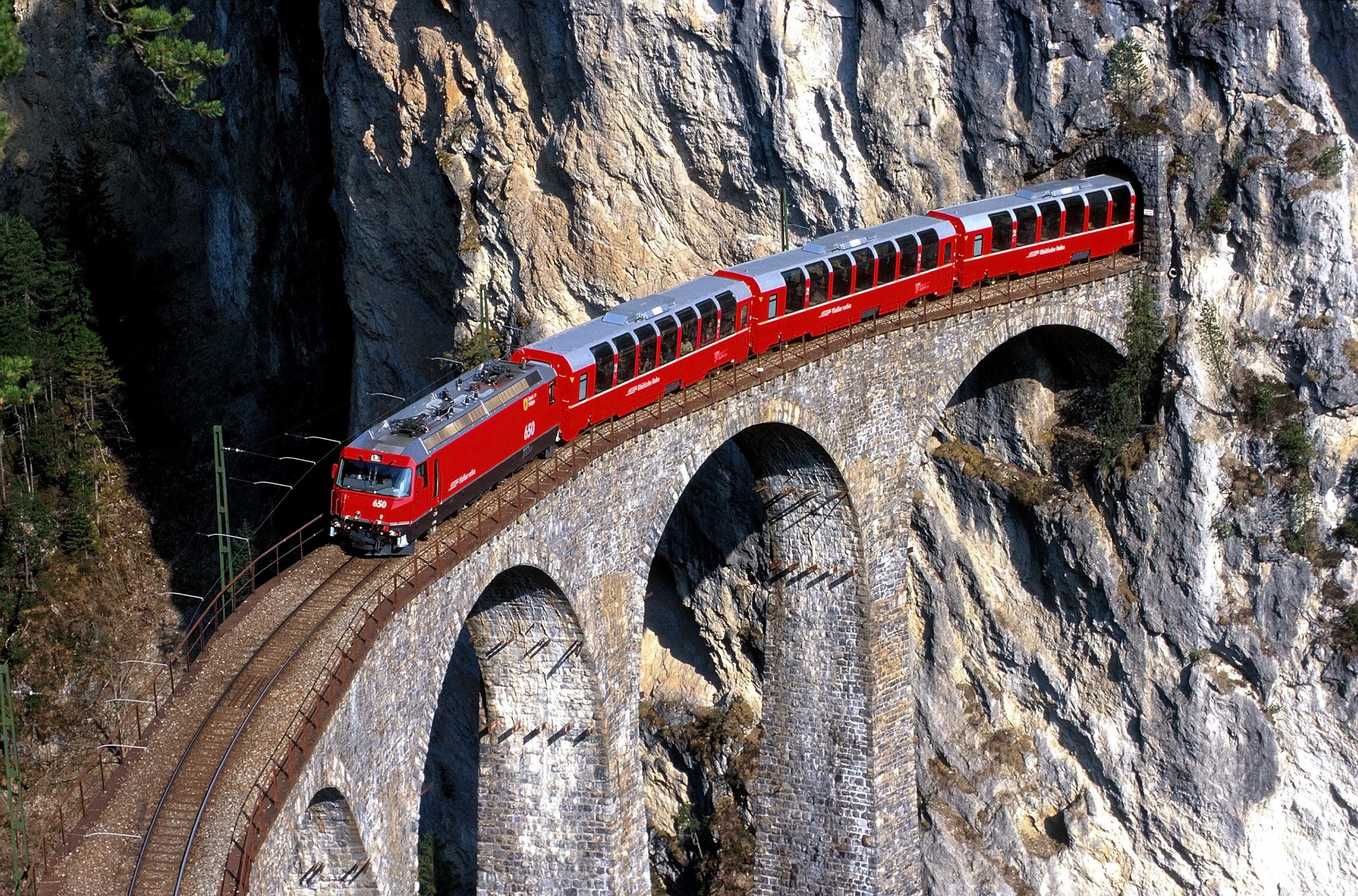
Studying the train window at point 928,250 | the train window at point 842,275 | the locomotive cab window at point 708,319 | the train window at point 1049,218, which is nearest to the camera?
the locomotive cab window at point 708,319

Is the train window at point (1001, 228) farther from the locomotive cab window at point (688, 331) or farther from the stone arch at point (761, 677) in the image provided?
the locomotive cab window at point (688, 331)

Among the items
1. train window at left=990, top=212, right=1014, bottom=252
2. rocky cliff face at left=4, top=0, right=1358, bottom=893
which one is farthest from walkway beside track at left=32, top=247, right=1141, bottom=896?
rocky cliff face at left=4, top=0, right=1358, bottom=893

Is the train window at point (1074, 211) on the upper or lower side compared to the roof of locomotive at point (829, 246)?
upper

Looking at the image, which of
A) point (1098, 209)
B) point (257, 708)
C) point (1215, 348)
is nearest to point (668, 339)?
point (257, 708)

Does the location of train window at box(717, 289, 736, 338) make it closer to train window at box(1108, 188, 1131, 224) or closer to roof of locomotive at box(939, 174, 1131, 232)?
roof of locomotive at box(939, 174, 1131, 232)

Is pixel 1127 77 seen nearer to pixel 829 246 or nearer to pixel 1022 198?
pixel 1022 198

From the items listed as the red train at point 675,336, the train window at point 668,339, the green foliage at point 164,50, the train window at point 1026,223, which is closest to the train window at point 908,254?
the red train at point 675,336

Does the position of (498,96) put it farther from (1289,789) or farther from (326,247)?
(1289,789)
